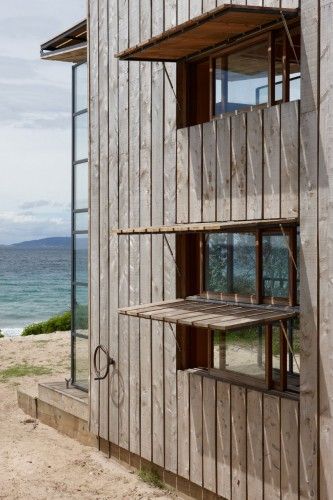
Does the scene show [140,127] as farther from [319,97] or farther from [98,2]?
[319,97]

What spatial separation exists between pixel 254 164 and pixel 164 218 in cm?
160

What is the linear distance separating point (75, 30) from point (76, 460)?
19.1ft

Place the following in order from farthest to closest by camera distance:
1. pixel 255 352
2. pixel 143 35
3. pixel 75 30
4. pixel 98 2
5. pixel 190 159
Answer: pixel 75 30, pixel 98 2, pixel 143 35, pixel 190 159, pixel 255 352

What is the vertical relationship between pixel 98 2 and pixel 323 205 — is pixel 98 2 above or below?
above

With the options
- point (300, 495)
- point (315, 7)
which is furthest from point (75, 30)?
point (300, 495)

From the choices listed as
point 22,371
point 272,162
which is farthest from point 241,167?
point 22,371

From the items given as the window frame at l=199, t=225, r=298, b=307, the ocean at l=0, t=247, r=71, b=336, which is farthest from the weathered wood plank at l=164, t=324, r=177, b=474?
the ocean at l=0, t=247, r=71, b=336

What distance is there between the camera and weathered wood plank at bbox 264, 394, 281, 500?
20.6 feet

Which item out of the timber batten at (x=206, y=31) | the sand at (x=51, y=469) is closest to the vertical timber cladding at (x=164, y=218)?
the timber batten at (x=206, y=31)

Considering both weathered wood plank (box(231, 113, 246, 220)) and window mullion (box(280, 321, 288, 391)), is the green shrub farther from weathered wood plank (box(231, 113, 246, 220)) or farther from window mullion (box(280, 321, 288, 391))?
window mullion (box(280, 321, 288, 391))

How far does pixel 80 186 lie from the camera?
10.3 meters

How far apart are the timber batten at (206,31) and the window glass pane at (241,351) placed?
8.87 ft

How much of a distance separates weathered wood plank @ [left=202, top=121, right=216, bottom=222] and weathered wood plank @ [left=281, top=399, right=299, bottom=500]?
1961 mm

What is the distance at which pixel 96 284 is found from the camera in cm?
925
